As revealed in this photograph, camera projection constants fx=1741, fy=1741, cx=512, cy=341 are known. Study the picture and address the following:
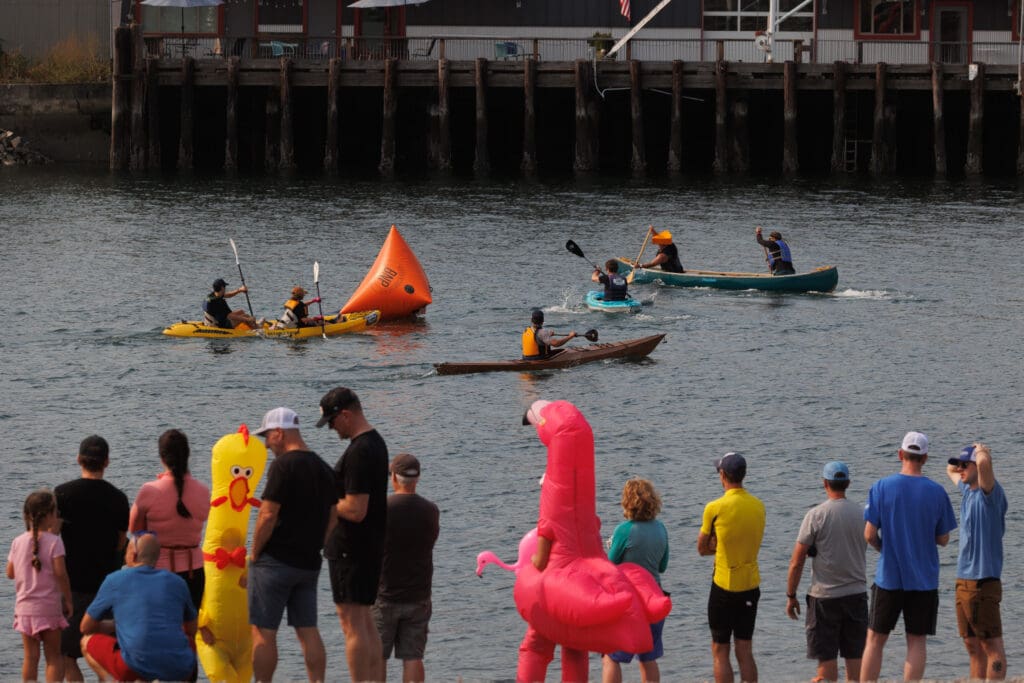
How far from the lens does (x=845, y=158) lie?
199 feet

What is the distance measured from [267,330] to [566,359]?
5.95m

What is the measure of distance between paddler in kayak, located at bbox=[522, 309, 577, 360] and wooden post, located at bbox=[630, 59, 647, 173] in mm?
28891

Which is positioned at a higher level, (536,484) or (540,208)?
(540,208)

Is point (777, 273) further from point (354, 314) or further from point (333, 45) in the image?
point (333, 45)

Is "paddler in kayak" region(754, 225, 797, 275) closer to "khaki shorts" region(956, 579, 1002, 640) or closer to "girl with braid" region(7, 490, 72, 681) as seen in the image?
"khaki shorts" region(956, 579, 1002, 640)

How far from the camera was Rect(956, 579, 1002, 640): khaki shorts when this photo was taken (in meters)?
12.1

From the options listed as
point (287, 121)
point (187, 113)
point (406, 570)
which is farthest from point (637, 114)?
point (406, 570)

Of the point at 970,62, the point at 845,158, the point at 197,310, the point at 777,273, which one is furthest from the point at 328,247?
the point at 970,62

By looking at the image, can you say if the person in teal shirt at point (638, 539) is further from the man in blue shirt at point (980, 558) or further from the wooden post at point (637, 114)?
the wooden post at point (637, 114)

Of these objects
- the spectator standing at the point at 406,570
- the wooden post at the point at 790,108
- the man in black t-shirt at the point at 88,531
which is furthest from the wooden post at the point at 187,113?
the spectator standing at the point at 406,570

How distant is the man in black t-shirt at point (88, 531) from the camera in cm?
1126

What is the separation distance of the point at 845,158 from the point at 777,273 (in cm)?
2402

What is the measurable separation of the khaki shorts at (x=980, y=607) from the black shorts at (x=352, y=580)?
4235 millimetres

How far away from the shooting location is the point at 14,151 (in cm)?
6350
